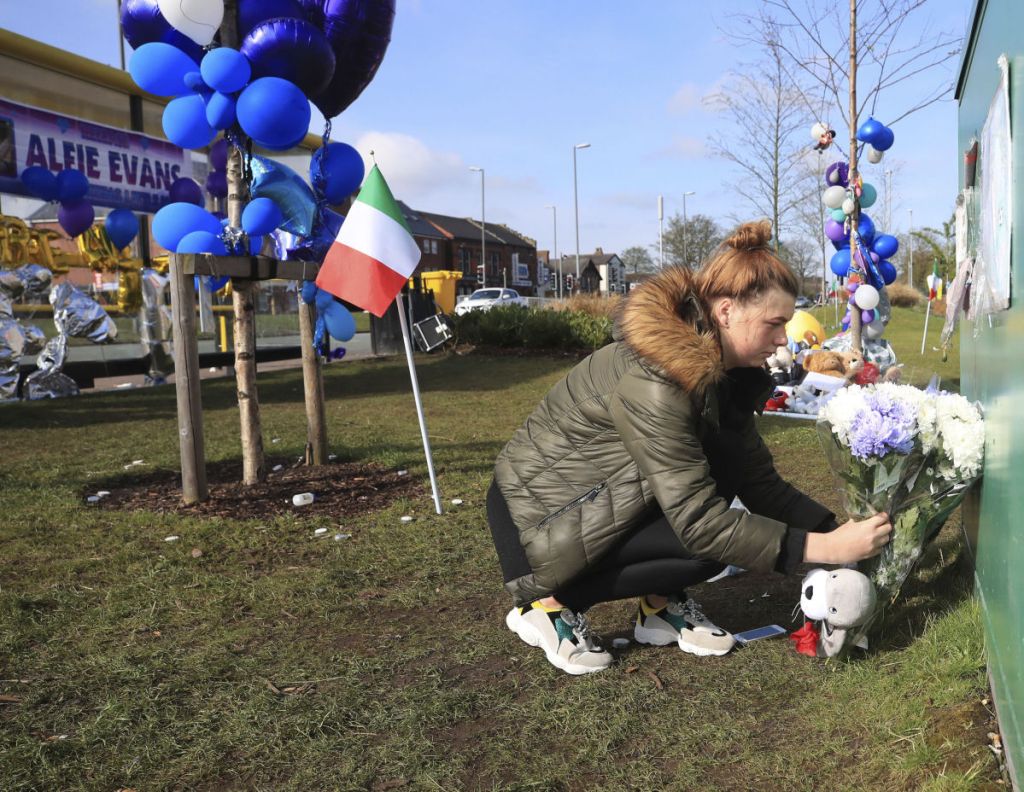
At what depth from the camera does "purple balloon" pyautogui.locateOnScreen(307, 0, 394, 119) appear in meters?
5.41

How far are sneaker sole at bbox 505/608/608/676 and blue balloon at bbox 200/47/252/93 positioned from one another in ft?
11.2

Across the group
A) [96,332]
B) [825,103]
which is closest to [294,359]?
[96,332]

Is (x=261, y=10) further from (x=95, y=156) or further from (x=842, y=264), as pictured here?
(x=842, y=264)

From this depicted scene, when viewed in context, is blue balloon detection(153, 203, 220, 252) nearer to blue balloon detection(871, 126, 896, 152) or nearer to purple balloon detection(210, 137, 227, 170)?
purple balloon detection(210, 137, 227, 170)

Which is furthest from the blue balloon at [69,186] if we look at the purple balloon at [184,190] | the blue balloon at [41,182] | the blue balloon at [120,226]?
the purple balloon at [184,190]

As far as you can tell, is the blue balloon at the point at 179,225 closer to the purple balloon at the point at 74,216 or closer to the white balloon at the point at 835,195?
the purple balloon at the point at 74,216

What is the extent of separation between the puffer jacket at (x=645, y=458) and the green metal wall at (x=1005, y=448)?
1.87ft

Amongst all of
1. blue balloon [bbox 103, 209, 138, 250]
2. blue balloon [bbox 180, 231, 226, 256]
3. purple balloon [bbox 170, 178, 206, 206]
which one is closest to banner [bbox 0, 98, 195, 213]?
blue balloon [bbox 103, 209, 138, 250]

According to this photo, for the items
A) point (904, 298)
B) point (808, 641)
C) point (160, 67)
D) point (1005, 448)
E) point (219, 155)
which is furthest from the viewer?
point (904, 298)

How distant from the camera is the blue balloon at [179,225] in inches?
207

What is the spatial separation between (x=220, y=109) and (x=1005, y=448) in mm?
4420

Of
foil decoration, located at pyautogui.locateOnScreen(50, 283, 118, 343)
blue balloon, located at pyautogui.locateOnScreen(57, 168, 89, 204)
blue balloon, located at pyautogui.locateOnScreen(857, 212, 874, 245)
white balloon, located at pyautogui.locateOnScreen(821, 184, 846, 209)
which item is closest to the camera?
blue balloon, located at pyautogui.locateOnScreen(57, 168, 89, 204)

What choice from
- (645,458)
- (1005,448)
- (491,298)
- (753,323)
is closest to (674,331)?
(753,323)

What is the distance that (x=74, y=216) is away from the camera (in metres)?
9.18
